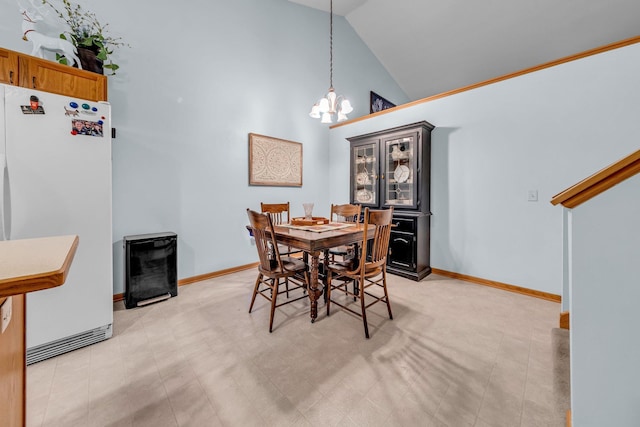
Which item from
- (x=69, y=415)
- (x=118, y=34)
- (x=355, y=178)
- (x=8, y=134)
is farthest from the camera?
(x=355, y=178)

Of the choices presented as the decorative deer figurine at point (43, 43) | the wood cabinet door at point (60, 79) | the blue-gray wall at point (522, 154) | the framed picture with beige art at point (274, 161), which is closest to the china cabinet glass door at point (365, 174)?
the blue-gray wall at point (522, 154)

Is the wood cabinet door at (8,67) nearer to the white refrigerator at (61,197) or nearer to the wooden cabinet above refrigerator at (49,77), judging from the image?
the wooden cabinet above refrigerator at (49,77)

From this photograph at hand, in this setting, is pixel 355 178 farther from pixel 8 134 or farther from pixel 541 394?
pixel 8 134

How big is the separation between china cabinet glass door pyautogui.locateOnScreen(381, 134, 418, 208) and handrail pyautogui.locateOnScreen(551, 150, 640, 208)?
2489 millimetres

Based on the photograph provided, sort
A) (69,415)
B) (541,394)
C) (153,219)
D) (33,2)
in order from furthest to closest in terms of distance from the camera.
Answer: (153,219), (33,2), (541,394), (69,415)

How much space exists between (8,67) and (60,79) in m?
0.23

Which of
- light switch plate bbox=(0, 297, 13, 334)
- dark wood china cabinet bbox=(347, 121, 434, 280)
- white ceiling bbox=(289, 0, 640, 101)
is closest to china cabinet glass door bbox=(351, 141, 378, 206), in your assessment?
dark wood china cabinet bbox=(347, 121, 434, 280)

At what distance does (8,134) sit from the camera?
1.48 meters

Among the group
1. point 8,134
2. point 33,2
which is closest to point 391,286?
point 8,134

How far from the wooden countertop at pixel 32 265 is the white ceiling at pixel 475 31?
4.80 m

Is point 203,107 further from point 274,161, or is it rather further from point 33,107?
point 33,107

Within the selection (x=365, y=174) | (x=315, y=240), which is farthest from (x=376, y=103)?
(x=315, y=240)

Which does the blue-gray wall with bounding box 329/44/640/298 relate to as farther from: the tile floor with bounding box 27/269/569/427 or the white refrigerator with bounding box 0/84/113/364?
the white refrigerator with bounding box 0/84/113/364

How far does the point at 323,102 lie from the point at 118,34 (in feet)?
7.01
